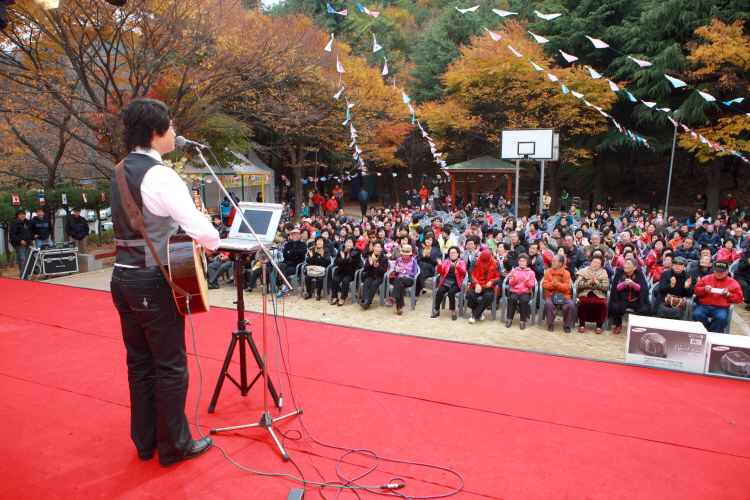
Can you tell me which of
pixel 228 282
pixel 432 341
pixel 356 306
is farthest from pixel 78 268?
pixel 432 341

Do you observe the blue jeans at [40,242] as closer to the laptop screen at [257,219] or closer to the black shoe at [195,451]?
the laptop screen at [257,219]

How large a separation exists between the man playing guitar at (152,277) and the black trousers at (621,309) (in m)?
5.99

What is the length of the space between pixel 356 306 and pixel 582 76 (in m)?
16.6

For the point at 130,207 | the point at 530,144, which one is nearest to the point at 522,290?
the point at 130,207

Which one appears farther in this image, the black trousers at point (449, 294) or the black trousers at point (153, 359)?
the black trousers at point (449, 294)

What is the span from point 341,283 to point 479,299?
2.36 metres

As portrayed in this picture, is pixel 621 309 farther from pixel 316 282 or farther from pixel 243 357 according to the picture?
pixel 243 357

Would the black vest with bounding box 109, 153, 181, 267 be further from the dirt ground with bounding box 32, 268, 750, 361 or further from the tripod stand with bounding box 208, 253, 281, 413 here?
the dirt ground with bounding box 32, 268, 750, 361

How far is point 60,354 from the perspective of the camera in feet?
15.5

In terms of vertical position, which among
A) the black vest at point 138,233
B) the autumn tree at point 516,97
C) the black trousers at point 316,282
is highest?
the autumn tree at point 516,97

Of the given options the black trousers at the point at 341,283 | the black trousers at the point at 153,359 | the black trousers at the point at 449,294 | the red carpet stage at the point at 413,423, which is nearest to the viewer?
the black trousers at the point at 153,359

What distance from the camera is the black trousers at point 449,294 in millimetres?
7861

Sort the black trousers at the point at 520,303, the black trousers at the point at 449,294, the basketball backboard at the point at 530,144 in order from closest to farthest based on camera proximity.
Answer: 1. the black trousers at the point at 520,303
2. the black trousers at the point at 449,294
3. the basketball backboard at the point at 530,144

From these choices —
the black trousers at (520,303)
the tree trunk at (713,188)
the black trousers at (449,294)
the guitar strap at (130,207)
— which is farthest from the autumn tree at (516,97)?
the guitar strap at (130,207)
